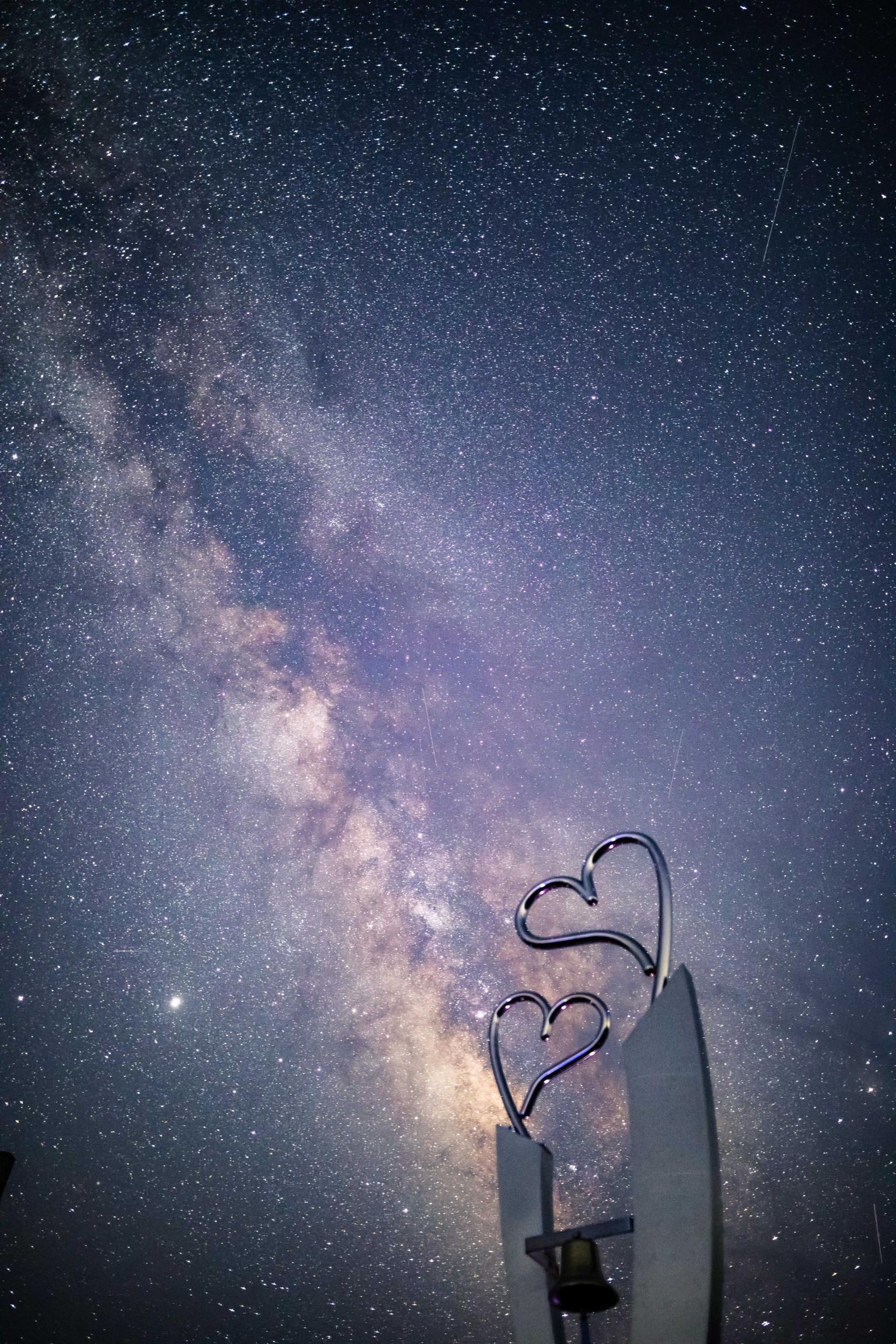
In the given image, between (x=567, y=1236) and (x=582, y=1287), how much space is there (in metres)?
1.04

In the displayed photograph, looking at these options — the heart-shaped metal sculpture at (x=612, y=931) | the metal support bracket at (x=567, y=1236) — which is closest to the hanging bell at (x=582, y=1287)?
the metal support bracket at (x=567, y=1236)

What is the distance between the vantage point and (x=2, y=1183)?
7.22 metres

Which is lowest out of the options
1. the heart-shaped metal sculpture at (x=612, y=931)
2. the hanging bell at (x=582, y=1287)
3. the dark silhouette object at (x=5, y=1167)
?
the hanging bell at (x=582, y=1287)

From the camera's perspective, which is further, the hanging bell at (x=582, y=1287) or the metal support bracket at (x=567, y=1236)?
the metal support bracket at (x=567, y=1236)

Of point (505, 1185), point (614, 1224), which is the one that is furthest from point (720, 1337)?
point (505, 1185)

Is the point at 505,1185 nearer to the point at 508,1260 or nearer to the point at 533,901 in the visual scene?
the point at 508,1260

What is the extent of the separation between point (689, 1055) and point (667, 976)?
614 millimetres

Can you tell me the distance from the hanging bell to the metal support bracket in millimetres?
534

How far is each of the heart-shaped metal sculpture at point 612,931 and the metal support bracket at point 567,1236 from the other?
1.40 m

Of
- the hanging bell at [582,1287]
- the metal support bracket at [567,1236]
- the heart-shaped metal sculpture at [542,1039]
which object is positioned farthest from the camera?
the heart-shaped metal sculpture at [542,1039]

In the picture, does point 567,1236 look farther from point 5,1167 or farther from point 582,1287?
point 5,1167

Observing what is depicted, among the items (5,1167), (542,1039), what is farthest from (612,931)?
(5,1167)

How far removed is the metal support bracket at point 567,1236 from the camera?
4.97m

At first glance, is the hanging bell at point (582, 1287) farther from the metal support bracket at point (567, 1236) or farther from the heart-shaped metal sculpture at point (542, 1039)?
the heart-shaped metal sculpture at point (542, 1039)
